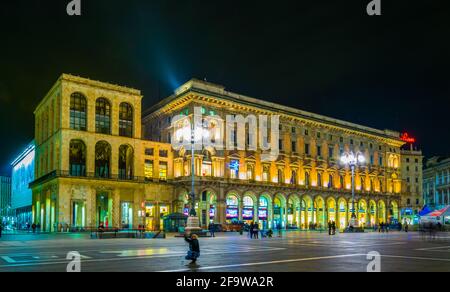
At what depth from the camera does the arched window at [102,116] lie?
6250 centimetres

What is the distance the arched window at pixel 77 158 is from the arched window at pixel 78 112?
199 cm

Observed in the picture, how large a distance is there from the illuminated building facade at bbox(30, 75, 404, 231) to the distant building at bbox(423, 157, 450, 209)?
54.7 meters

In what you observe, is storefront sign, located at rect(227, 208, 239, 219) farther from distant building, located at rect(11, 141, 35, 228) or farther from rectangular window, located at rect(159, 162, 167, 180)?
distant building, located at rect(11, 141, 35, 228)

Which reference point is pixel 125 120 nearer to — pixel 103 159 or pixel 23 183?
pixel 103 159

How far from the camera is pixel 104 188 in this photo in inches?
2400

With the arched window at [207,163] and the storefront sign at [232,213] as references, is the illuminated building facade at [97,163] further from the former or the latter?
the storefront sign at [232,213]

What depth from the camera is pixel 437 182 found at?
133m

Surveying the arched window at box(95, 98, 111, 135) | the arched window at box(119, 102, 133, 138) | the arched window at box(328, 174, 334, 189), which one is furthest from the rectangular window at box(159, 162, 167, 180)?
the arched window at box(328, 174, 334, 189)

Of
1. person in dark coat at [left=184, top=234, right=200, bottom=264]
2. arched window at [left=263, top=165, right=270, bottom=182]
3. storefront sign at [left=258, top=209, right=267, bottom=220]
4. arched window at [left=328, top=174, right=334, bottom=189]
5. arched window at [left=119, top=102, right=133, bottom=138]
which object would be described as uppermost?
arched window at [left=119, top=102, right=133, bottom=138]

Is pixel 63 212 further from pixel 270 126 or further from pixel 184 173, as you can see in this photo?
pixel 270 126

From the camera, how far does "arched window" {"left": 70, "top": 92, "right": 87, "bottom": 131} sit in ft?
198
